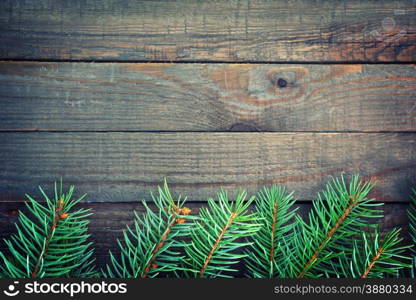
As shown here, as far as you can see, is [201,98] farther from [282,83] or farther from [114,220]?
[114,220]

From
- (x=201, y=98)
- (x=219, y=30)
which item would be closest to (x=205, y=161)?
(x=201, y=98)

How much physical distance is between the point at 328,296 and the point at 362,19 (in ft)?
1.47

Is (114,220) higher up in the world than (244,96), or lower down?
lower down

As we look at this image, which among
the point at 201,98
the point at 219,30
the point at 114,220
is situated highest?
the point at 219,30

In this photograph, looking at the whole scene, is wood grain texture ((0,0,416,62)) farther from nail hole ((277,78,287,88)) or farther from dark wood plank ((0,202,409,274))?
dark wood plank ((0,202,409,274))

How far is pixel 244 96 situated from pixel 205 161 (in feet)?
0.41

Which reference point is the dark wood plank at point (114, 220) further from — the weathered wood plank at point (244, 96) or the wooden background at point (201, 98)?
the weathered wood plank at point (244, 96)

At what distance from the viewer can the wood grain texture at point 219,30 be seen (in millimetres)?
569

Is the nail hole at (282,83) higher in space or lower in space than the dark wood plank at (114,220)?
higher

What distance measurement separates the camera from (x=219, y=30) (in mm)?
580

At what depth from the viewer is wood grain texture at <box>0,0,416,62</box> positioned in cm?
57

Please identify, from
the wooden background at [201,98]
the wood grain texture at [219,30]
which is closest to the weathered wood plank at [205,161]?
the wooden background at [201,98]

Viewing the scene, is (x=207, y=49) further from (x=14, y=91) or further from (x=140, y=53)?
(x=14, y=91)

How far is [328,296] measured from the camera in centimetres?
37
